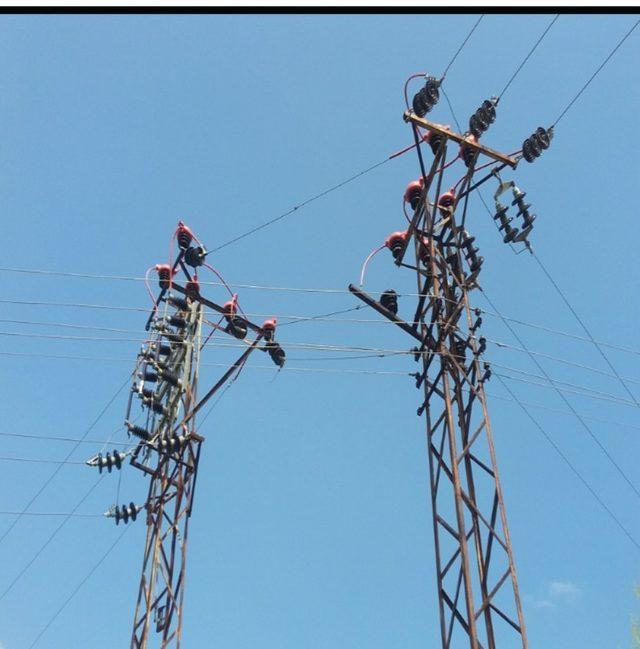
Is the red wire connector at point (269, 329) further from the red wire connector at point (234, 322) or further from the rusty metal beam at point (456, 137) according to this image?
the rusty metal beam at point (456, 137)

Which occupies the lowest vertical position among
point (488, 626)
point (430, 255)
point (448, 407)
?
point (488, 626)

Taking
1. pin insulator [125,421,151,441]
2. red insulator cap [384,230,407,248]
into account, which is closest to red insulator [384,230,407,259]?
red insulator cap [384,230,407,248]

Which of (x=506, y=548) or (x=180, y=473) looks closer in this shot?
(x=506, y=548)

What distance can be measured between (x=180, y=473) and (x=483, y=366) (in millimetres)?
7131

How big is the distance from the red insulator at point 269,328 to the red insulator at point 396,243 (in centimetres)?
408

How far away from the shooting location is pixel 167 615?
49.0ft

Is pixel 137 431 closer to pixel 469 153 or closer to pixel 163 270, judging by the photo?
pixel 163 270

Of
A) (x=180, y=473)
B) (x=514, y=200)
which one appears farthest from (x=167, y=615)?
(x=514, y=200)

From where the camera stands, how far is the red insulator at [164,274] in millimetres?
17281

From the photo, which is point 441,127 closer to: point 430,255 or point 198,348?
point 430,255

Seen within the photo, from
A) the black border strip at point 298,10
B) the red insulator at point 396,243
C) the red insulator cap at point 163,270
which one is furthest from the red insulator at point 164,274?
the black border strip at point 298,10

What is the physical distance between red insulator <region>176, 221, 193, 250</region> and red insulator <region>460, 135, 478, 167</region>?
6400mm

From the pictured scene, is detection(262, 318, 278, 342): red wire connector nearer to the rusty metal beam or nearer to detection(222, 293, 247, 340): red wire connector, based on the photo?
detection(222, 293, 247, 340): red wire connector

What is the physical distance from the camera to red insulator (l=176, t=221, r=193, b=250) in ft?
56.6
